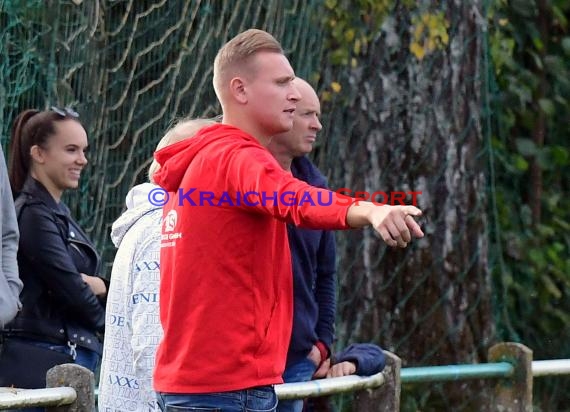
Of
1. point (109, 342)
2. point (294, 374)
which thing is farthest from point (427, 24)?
point (109, 342)

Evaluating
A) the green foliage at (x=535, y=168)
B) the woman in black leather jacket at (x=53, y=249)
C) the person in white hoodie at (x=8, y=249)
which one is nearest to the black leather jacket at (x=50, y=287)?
the woman in black leather jacket at (x=53, y=249)

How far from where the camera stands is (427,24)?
237 inches

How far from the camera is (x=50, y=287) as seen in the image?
461 centimetres

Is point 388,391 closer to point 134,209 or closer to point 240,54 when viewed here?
point 134,209

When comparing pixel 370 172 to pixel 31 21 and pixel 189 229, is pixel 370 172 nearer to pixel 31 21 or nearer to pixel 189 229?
pixel 31 21

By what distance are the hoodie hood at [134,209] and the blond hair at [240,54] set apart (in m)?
0.61

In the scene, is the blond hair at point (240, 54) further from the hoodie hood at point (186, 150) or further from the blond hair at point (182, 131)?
the blond hair at point (182, 131)

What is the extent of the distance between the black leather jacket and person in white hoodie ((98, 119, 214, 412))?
1.77 feet

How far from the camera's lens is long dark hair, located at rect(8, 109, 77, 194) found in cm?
488

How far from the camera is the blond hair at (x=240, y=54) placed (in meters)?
3.61

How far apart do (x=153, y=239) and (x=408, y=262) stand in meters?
2.36

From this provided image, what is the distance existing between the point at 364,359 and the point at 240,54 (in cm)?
134

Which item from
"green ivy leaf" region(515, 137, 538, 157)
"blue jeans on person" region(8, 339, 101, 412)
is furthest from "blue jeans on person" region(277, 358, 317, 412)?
"green ivy leaf" region(515, 137, 538, 157)

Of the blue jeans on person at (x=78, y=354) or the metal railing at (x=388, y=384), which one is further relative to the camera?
the blue jeans on person at (x=78, y=354)
